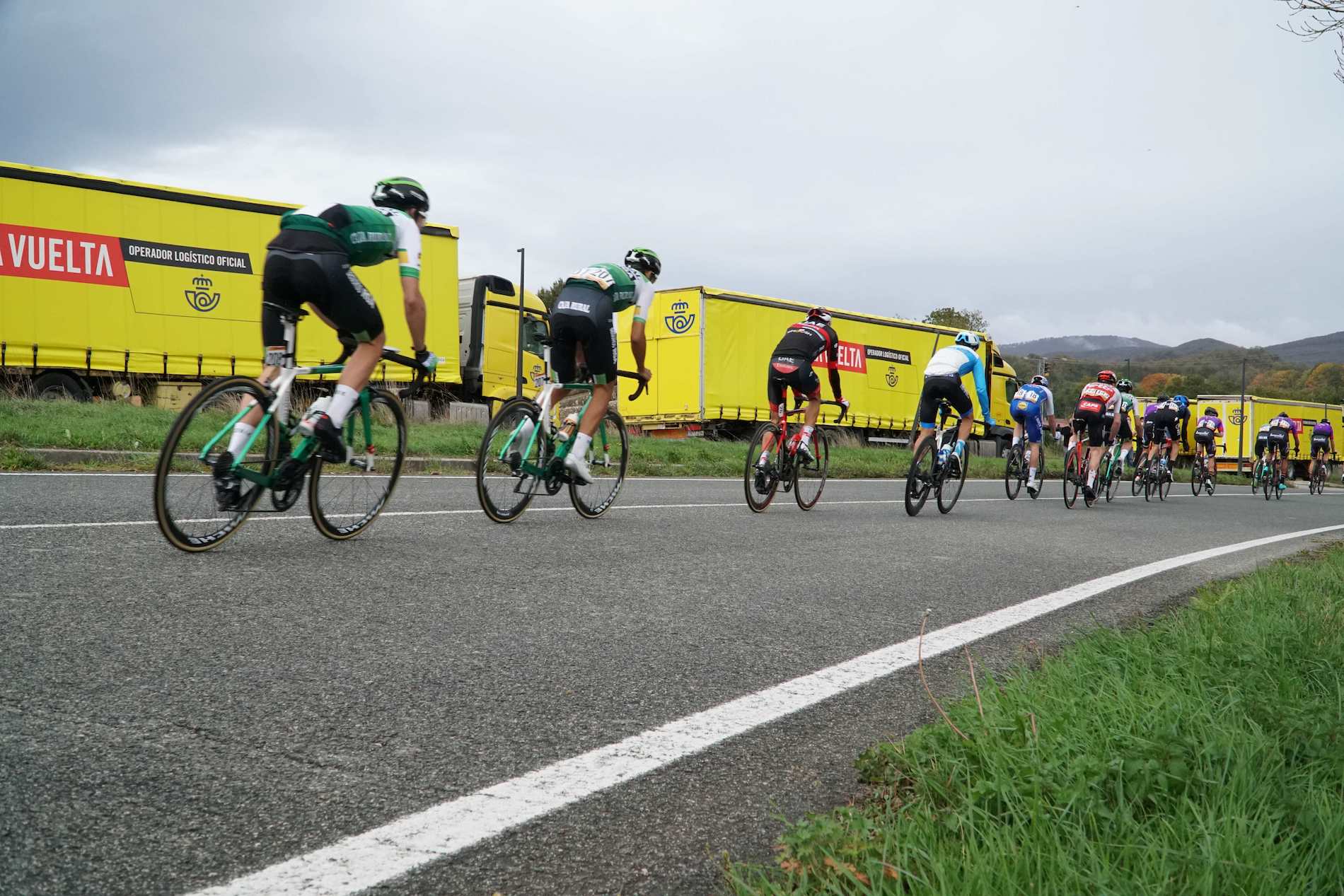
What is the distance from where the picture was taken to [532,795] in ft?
7.63

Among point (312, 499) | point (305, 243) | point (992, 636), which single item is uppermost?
point (305, 243)

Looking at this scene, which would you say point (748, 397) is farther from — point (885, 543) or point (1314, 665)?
point (1314, 665)

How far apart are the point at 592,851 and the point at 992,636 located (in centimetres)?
273

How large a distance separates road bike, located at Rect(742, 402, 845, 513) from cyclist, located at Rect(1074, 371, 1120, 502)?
5.39 m

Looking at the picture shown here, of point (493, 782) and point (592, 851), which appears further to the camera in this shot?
point (493, 782)

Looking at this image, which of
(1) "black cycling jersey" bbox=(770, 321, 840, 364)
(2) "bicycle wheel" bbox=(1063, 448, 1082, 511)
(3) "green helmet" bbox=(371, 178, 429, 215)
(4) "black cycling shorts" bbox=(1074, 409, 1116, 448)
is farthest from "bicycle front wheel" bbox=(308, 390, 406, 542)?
(4) "black cycling shorts" bbox=(1074, 409, 1116, 448)

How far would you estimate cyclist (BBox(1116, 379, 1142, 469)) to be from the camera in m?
15.5

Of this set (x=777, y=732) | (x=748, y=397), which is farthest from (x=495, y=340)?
(x=777, y=732)

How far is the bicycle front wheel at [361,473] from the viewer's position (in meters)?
5.79

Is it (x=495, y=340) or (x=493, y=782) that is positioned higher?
(x=495, y=340)

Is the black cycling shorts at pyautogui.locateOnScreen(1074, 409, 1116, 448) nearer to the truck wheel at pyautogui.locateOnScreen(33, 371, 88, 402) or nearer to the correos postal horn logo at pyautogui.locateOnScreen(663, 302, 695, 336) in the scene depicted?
the correos postal horn logo at pyautogui.locateOnScreen(663, 302, 695, 336)

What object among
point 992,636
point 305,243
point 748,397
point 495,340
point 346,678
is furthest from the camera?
point 748,397

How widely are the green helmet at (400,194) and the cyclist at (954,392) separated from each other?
642cm

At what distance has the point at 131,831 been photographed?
202cm
